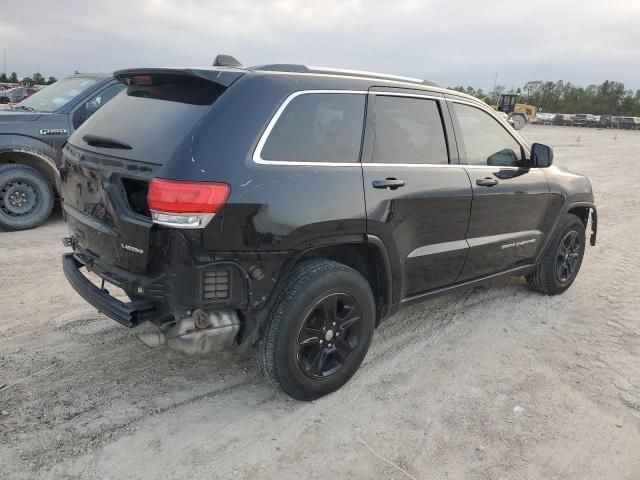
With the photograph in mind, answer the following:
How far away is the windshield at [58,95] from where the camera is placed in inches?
278

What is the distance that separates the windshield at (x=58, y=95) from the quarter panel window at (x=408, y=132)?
518 cm

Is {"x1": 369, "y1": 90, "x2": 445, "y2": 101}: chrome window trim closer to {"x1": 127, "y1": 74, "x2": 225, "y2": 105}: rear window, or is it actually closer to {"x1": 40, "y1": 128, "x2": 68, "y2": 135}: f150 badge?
{"x1": 127, "y1": 74, "x2": 225, "y2": 105}: rear window

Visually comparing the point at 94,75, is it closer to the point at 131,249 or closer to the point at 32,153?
the point at 32,153

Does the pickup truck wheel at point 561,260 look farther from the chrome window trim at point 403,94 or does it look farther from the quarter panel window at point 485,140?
the chrome window trim at point 403,94

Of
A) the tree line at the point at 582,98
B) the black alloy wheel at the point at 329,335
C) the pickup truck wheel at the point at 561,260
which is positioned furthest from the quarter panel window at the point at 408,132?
the tree line at the point at 582,98

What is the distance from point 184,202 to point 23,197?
522 centimetres

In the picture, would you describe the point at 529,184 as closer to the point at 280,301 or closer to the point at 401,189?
the point at 401,189

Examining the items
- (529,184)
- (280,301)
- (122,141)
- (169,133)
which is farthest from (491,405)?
(122,141)

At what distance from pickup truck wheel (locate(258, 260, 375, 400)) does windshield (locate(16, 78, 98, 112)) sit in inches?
215

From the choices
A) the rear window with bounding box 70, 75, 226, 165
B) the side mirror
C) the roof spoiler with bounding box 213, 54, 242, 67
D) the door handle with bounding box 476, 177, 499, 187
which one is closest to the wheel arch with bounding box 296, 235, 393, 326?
the rear window with bounding box 70, 75, 226, 165

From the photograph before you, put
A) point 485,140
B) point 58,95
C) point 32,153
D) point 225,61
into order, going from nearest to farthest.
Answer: point 225,61
point 485,140
point 32,153
point 58,95

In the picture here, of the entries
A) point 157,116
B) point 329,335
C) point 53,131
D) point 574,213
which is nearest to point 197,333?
point 329,335

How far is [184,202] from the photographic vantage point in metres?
2.60

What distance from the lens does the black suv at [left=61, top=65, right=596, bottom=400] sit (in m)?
2.71
